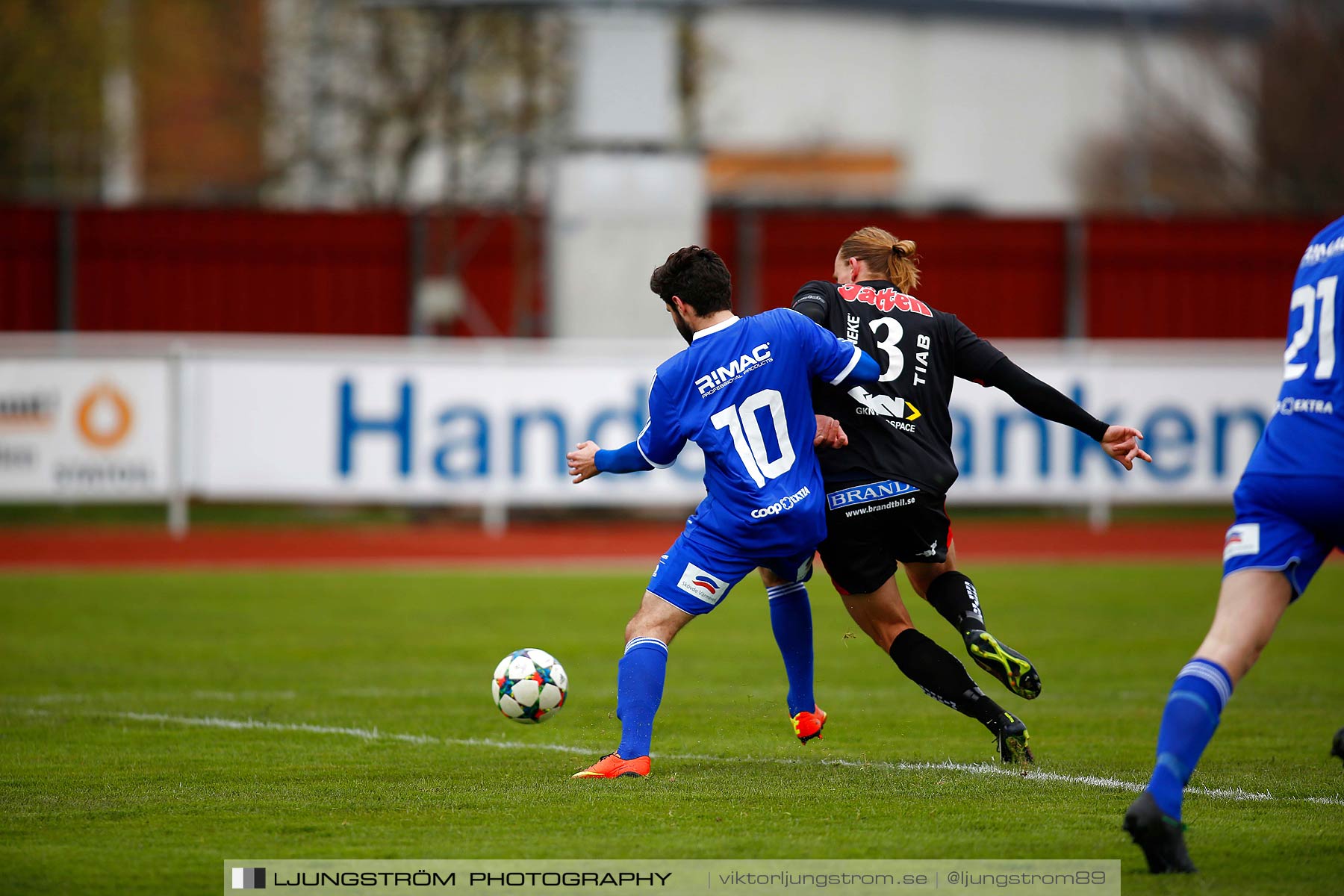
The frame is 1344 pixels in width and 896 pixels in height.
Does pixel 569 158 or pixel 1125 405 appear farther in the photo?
pixel 569 158

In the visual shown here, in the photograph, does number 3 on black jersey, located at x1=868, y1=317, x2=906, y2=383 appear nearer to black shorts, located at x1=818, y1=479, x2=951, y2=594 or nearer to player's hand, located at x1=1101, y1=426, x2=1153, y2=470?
black shorts, located at x1=818, y1=479, x2=951, y2=594

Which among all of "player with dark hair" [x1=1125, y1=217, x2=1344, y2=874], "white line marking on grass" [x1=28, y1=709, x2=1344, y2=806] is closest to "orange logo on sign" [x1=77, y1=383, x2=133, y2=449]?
"white line marking on grass" [x1=28, y1=709, x2=1344, y2=806]

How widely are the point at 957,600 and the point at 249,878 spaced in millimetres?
3136

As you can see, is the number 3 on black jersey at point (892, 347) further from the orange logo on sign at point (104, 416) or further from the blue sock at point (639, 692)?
the orange logo on sign at point (104, 416)

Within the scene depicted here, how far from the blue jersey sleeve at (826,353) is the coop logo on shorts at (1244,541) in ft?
5.54

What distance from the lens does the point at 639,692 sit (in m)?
6.12

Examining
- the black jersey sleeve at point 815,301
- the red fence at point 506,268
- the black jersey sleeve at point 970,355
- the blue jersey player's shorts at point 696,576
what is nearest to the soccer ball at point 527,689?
the blue jersey player's shorts at point 696,576

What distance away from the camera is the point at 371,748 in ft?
22.9

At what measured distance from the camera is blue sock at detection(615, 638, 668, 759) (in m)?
6.12

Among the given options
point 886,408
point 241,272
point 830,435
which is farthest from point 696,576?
point 241,272

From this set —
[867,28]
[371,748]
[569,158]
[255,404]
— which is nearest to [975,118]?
[867,28]

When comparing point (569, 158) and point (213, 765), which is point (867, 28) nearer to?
point (569, 158)

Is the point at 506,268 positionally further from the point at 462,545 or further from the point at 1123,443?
the point at 1123,443

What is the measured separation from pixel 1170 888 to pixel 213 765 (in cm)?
389
